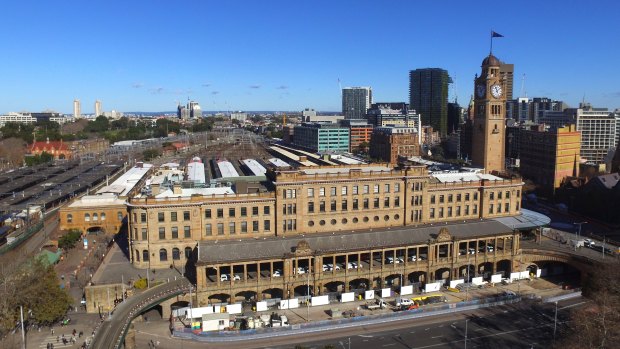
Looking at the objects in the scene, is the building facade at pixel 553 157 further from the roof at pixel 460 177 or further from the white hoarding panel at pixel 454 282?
the white hoarding panel at pixel 454 282

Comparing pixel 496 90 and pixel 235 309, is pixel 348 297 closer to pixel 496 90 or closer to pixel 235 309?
pixel 235 309

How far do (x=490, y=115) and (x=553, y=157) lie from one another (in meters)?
50.1

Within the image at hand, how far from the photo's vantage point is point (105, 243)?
113m

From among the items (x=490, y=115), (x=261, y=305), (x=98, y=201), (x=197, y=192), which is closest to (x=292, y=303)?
(x=261, y=305)

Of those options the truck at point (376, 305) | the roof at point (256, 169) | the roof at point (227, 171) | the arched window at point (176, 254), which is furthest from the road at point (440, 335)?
the roof at point (256, 169)

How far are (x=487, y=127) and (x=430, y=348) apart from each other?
86595mm

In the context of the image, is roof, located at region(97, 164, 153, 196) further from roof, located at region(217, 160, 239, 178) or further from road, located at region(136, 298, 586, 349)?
road, located at region(136, 298, 586, 349)

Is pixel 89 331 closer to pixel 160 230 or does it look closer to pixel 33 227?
pixel 160 230

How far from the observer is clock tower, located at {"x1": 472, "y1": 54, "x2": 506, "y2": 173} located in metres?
138

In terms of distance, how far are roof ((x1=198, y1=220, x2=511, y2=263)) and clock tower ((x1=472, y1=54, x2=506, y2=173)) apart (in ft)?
151

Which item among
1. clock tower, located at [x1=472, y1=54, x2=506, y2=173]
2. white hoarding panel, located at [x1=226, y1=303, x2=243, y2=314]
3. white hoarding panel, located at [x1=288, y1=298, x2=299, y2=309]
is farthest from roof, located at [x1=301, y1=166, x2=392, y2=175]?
clock tower, located at [x1=472, y1=54, x2=506, y2=173]

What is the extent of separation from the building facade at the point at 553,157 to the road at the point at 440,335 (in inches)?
4168

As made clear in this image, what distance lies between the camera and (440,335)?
240 ft

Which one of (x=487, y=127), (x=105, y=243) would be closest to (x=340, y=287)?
(x=105, y=243)
